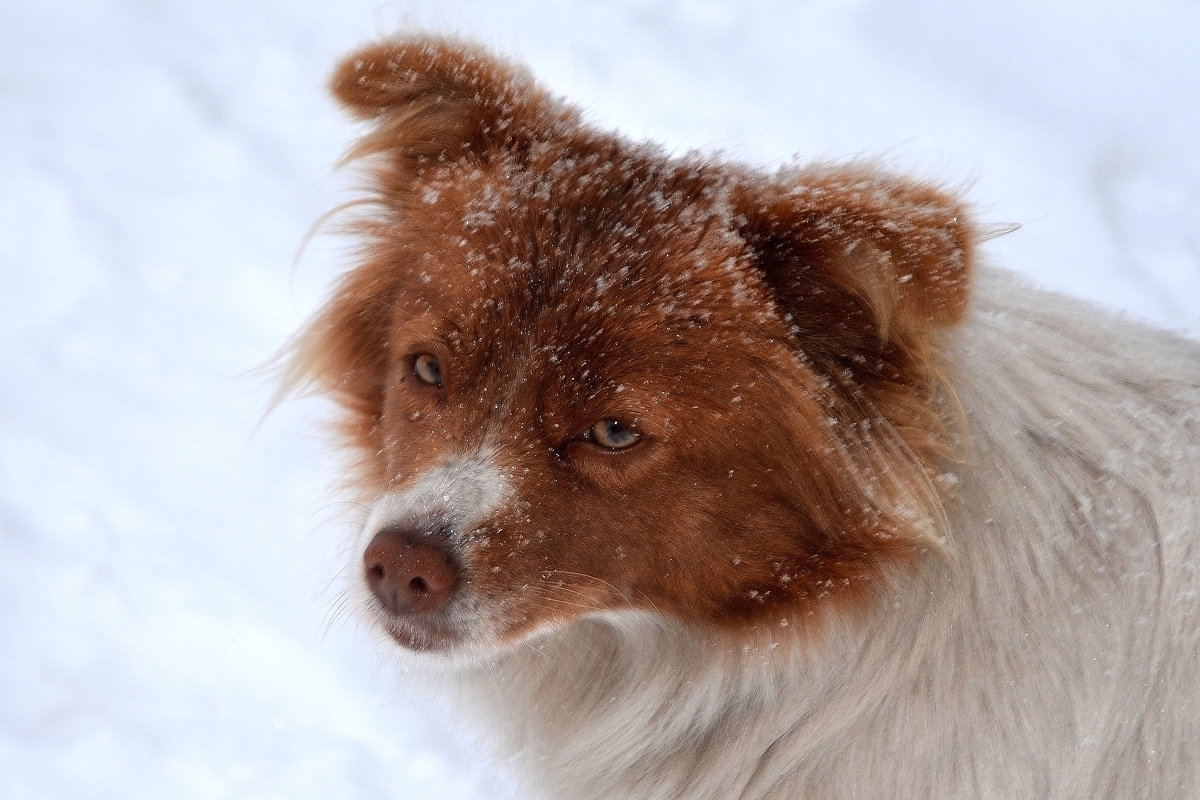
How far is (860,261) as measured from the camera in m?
2.62

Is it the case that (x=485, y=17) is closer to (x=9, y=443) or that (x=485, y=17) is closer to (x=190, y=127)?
(x=190, y=127)

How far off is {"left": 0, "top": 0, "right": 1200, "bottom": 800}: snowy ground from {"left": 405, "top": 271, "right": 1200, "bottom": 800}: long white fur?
1442 mm

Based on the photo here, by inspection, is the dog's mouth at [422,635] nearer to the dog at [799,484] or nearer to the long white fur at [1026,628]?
the dog at [799,484]

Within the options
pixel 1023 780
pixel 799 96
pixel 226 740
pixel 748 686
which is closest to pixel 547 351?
pixel 748 686

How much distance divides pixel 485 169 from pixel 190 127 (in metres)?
3.33

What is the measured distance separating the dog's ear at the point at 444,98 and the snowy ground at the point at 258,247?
72cm

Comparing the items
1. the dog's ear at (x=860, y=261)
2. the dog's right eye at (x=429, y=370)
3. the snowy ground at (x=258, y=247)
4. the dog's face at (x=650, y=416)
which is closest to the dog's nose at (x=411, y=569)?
the dog's face at (x=650, y=416)

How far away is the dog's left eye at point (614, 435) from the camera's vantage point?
2848mm

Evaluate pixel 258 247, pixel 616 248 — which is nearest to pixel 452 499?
pixel 616 248

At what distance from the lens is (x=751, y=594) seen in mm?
2982

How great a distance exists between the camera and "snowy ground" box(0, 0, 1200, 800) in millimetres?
4289

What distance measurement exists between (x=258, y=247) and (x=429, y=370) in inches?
112

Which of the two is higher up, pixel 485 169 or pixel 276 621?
pixel 485 169

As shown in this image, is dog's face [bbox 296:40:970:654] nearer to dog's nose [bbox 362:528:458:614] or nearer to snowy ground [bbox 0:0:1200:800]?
dog's nose [bbox 362:528:458:614]
